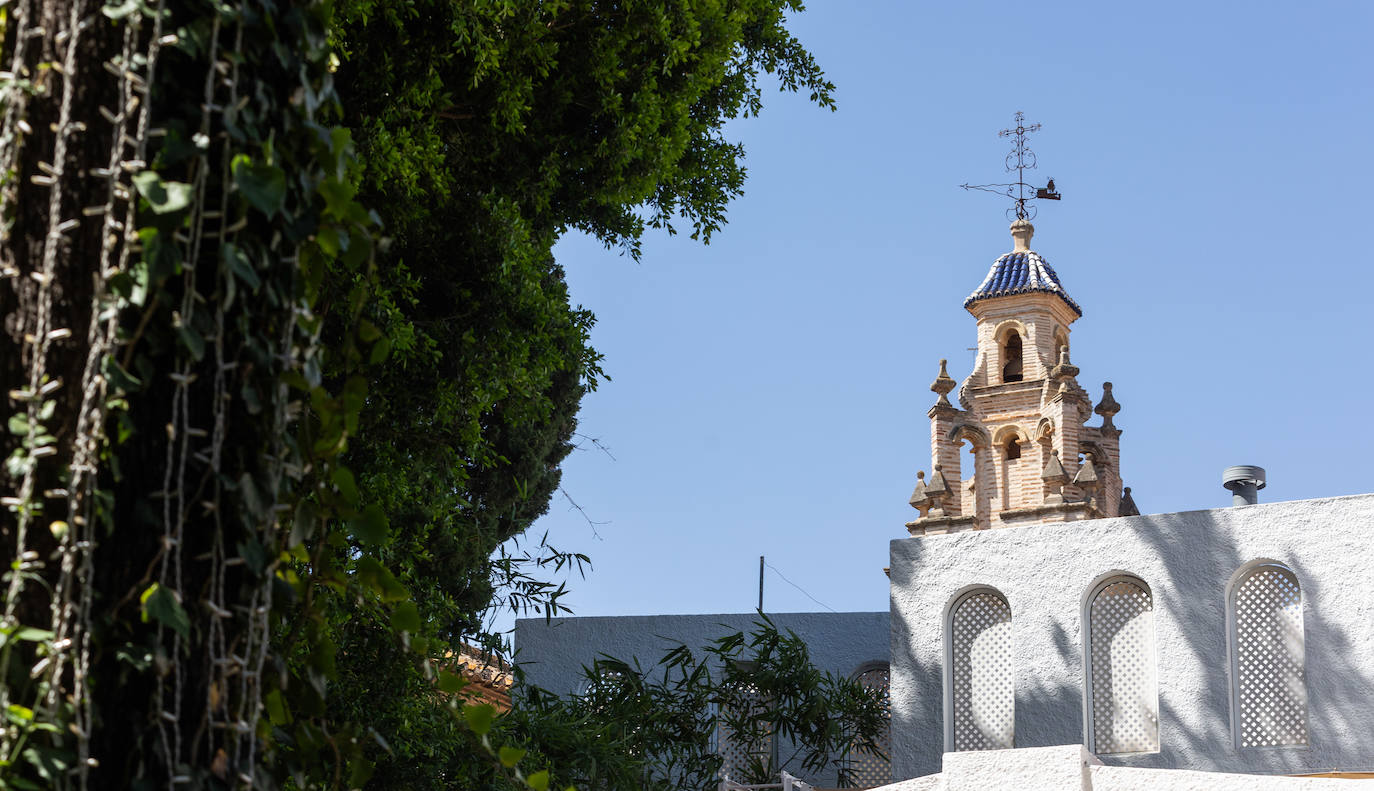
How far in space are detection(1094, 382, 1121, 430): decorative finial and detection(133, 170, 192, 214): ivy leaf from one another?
24.0 metres

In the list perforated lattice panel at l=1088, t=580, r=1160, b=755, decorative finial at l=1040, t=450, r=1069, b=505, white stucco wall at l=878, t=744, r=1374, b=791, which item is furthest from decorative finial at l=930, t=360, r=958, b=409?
white stucco wall at l=878, t=744, r=1374, b=791

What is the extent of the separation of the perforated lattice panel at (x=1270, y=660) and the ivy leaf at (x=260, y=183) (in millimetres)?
11026

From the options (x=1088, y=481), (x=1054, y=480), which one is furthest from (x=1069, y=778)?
(x=1088, y=481)

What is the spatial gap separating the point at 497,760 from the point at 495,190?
590 cm

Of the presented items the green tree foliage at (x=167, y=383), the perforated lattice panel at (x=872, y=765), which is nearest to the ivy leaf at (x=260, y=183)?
the green tree foliage at (x=167, y=383)

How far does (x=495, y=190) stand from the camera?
26.5 feet

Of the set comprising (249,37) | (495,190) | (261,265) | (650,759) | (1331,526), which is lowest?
(650,759)

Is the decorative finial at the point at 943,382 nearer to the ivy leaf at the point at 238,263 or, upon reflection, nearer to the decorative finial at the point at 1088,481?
the decorative finial at the point at 1088,481

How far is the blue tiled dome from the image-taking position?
24469 millimetres

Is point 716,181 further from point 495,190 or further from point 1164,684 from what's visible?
point 1164,684

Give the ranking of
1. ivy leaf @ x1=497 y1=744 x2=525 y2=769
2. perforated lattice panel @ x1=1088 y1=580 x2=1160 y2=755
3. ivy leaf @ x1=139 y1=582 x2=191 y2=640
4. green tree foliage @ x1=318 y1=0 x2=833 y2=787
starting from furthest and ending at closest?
perforated lattice panel @ x1=1088 y1=580 x2=1160 y2=755 → green tree foliage @ x1=318 y1=0 x2=833 y2=787 → ivy leaf @ x1=497 y1=744 x2=525 y2=769 → ivy leaf @ x1=139 y1=582 x2=191 y2=640

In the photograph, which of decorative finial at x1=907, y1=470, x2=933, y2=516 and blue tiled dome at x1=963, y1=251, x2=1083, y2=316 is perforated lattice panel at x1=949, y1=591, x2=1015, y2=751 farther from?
blue tiled dome at x1=963, y1=251, x2=1083, y2=316

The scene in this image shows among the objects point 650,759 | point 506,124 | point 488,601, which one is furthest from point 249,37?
point 650,759

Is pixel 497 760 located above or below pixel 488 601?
below
